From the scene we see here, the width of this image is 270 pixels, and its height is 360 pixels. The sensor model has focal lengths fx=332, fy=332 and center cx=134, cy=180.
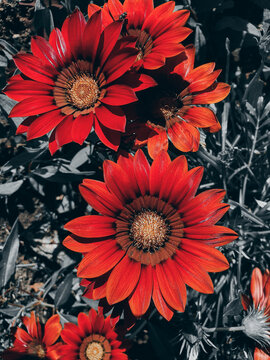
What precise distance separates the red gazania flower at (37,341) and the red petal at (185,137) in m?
0.92

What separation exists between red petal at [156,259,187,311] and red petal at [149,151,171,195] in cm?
27

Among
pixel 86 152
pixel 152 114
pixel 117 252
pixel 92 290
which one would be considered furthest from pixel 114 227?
pixel 86 152

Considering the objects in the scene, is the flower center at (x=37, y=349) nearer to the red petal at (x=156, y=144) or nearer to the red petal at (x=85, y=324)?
the red petal at (x=85, y=324)

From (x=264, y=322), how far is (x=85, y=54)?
1147 millimetres

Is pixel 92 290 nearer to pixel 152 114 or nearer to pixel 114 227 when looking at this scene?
pixel 114 227

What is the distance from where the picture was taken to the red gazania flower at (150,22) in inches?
41.4

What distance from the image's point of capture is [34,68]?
1077 mm

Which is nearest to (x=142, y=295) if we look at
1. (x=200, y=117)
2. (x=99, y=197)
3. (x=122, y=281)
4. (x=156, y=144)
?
(x=122, y=281)

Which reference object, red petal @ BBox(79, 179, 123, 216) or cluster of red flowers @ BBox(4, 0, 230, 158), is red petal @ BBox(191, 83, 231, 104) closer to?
cluster of red flowers @ BBox(4, 0, 230, 158)

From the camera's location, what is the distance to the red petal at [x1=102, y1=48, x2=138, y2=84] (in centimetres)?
93

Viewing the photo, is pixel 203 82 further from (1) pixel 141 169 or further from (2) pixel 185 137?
(1) pixel 141 169

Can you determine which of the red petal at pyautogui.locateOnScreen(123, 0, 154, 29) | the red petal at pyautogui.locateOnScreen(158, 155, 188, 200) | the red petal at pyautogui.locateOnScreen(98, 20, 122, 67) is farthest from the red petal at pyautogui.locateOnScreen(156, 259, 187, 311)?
the red petal at pyautogui.locateOnScreen(123, 0, 154, 29)

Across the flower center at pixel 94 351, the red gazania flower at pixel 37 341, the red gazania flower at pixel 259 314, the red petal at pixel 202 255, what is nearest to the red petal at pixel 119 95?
the red petal at pixel 202 255

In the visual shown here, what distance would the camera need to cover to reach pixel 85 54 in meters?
1.12
